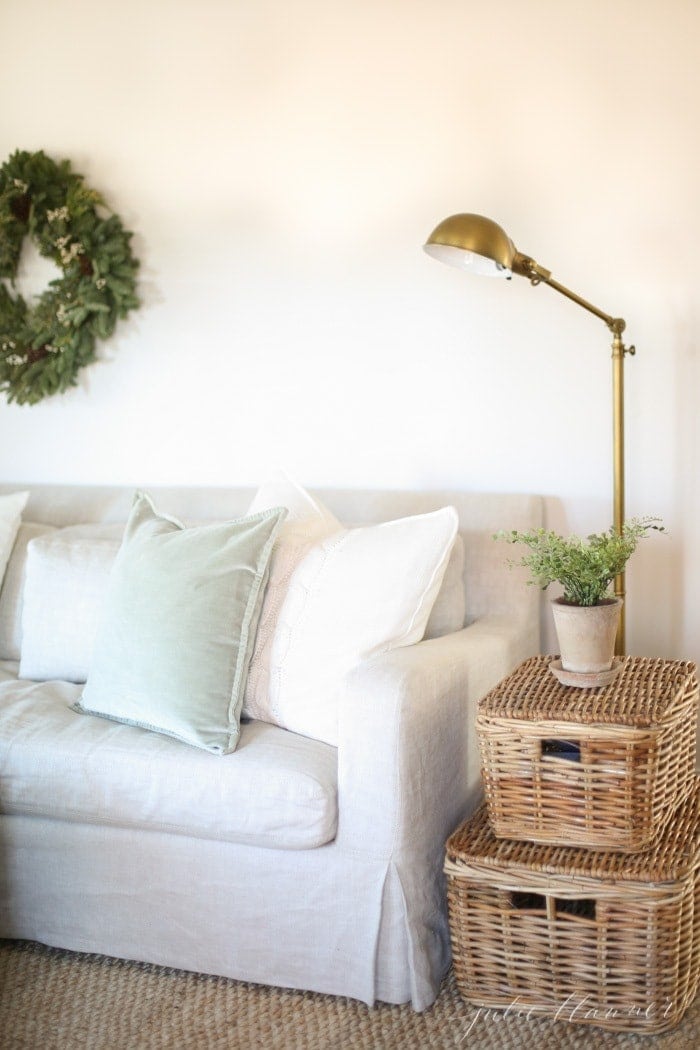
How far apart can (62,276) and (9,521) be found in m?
0.80

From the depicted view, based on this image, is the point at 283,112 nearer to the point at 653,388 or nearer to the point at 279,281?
the point at 279,281

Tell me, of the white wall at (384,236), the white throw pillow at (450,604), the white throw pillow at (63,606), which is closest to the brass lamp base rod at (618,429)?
the white wall at (384,236)

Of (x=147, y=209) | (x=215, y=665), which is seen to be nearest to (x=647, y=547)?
(x=215, y=665)

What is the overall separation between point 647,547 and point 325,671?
0.97 meters

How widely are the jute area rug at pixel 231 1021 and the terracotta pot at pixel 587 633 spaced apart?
60cm

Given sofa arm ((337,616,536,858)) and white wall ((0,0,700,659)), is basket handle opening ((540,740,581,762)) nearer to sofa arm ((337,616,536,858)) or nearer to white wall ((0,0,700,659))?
sofa arm ((337,616,536,858))

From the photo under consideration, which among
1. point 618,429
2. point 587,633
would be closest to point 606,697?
point 587,633

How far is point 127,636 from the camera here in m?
2.15

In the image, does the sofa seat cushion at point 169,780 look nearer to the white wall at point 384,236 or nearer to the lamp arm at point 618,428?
the lamp arm at point 618,428

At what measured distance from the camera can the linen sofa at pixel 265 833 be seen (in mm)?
1874

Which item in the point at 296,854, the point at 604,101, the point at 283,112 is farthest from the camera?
the point at 283,112

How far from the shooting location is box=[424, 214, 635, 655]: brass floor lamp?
224 centimetres

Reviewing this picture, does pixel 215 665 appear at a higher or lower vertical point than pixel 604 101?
lower

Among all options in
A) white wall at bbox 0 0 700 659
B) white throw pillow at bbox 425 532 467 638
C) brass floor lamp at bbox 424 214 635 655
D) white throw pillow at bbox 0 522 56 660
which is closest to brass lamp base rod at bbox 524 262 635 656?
brass floor lamp at bbox 424 214 635 655
